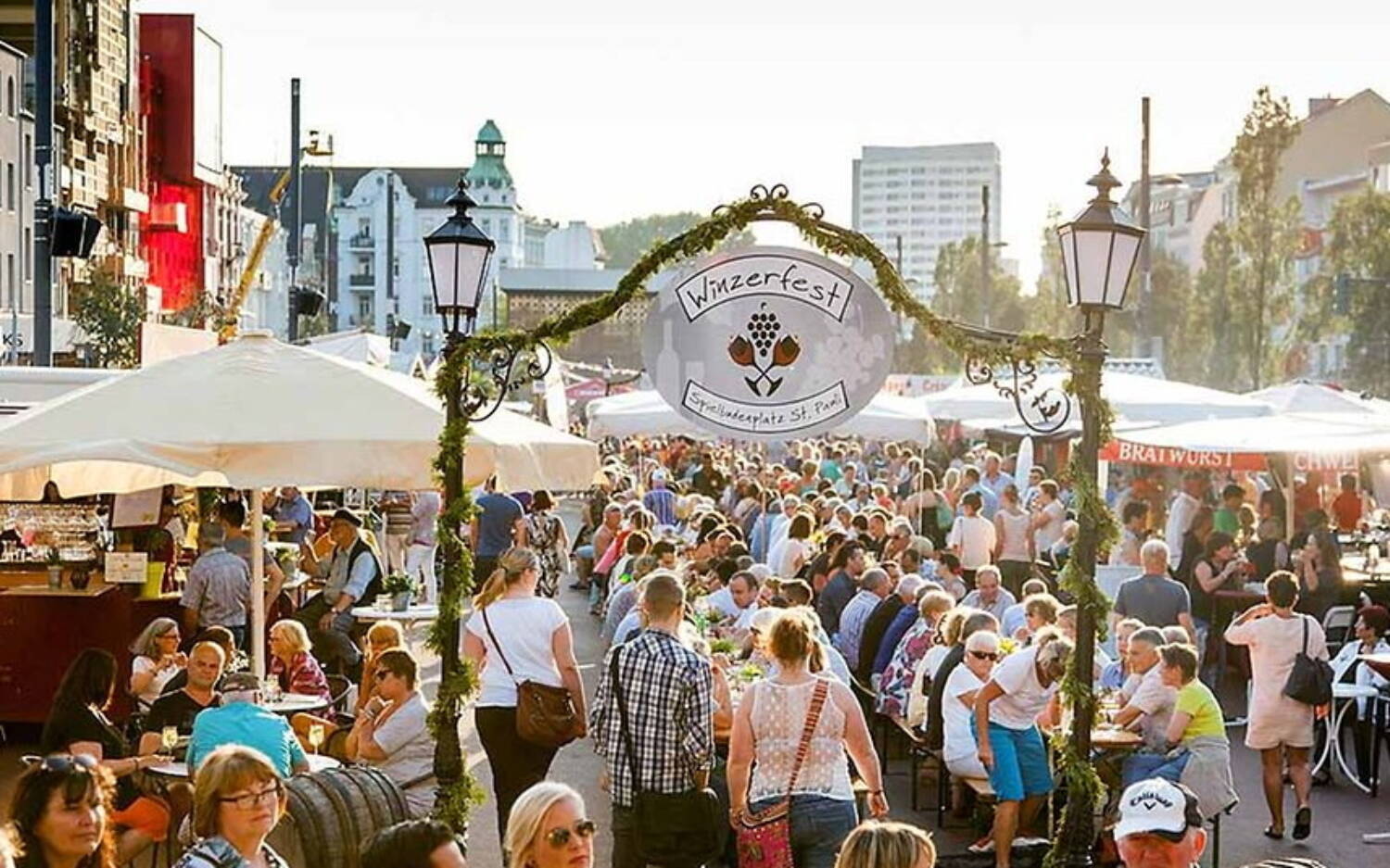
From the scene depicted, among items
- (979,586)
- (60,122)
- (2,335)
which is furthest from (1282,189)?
(979,586)

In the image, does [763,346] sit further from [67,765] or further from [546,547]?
[546,547]

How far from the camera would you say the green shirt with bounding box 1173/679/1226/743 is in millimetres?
11586

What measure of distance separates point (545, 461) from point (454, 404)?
1.45 m

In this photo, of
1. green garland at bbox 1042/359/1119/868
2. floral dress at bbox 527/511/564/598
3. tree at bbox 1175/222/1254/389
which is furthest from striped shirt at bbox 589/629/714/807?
tree at bbox 1175/222/1254/389

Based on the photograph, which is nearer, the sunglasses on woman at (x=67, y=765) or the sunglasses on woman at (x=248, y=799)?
the sunglasses on woman at (x=248, y=799)

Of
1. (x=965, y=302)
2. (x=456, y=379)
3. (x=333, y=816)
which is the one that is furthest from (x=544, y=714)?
(x=965, y=302)

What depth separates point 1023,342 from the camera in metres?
9.87

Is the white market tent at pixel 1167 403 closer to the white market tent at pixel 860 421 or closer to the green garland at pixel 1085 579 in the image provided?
the white market tent at pixel 860 421

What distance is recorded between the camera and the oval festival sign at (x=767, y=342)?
377 inches

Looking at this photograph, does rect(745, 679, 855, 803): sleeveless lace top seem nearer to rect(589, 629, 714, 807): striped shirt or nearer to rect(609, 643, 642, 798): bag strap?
rect(589, 629, 714, 807): striped shirt

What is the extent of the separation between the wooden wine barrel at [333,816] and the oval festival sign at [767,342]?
2.16 meters

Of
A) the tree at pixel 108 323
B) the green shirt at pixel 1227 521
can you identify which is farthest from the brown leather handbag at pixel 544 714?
the tree at pixel 108 323

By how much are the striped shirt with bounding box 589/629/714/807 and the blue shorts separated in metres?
2.76

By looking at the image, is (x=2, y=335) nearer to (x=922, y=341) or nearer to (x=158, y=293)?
(x=158, y=293)
